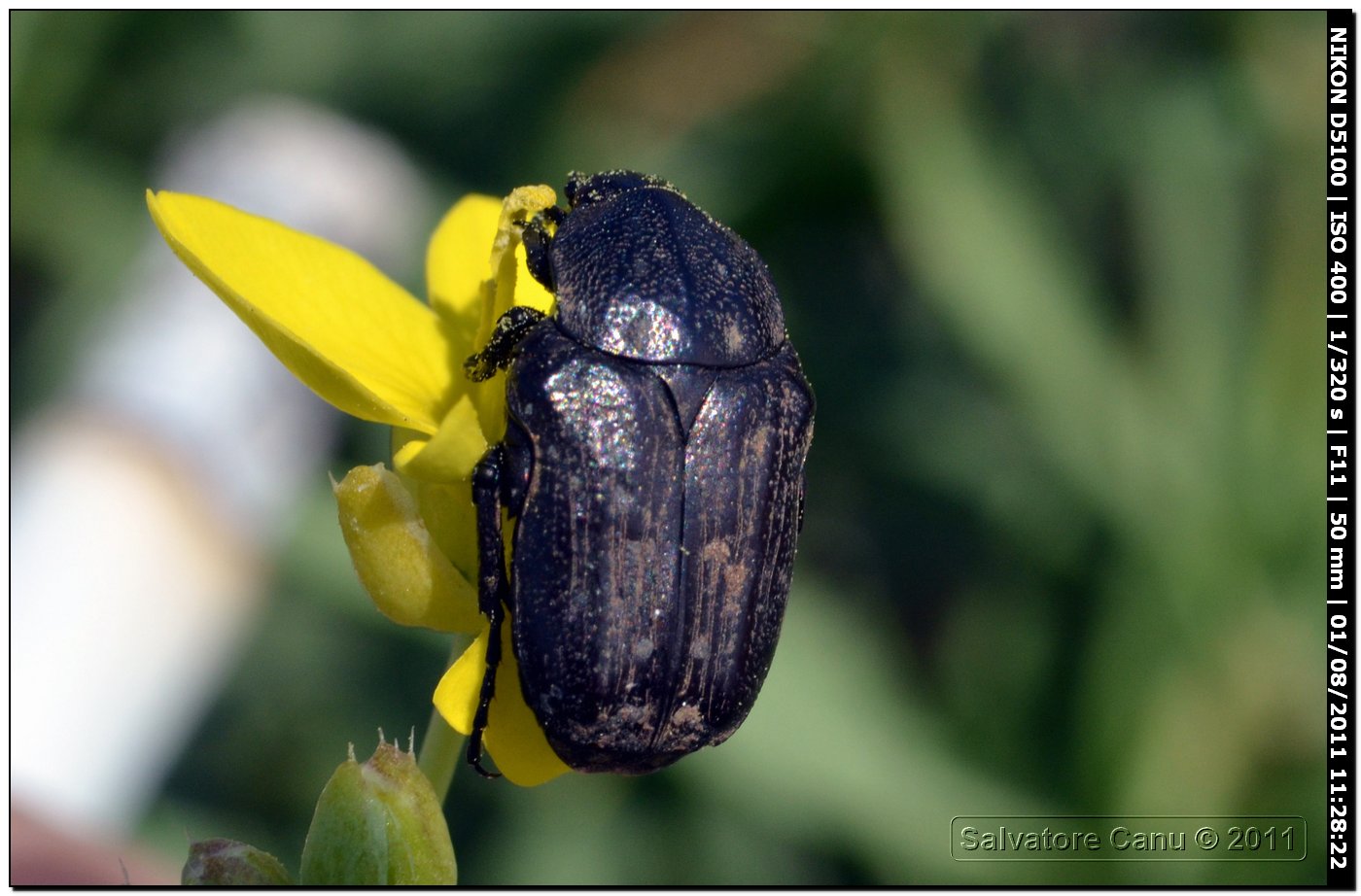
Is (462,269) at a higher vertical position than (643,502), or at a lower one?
higher

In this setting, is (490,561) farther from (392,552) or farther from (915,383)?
(915,383)

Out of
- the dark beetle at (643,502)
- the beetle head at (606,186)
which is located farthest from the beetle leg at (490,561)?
the beetle head at (606,186)

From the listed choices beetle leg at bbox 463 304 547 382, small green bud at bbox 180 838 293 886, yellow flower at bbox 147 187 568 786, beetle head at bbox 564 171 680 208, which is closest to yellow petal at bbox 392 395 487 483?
yellow flower at bbox 147 187 568 786

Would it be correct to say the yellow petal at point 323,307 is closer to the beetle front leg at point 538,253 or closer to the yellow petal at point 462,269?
the yellow petal at point 462,269

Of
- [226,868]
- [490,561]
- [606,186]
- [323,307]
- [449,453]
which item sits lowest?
[226,868]

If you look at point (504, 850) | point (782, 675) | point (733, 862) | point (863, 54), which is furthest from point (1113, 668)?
point (863, 54)

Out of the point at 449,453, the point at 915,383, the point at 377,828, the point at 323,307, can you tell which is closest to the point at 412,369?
the point at 323,307

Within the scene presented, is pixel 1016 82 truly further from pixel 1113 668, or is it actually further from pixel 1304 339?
pixel 1113 668
